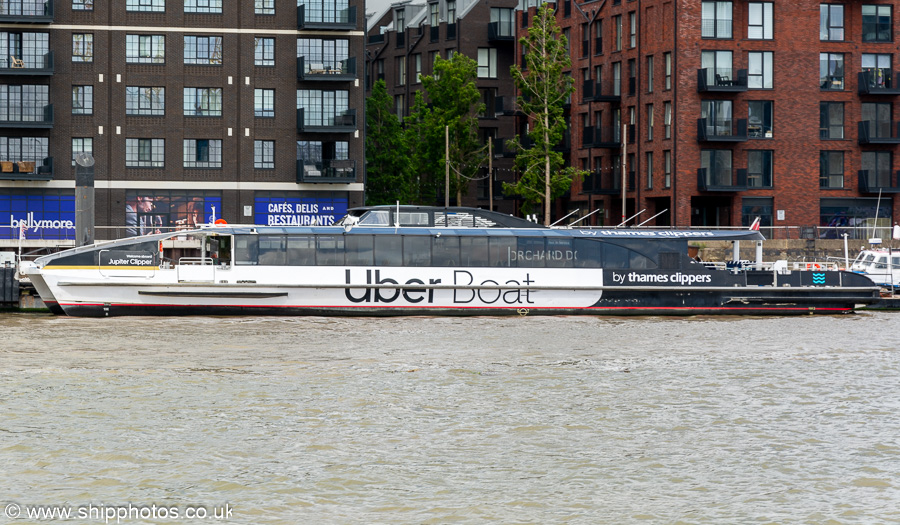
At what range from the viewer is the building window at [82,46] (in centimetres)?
6222

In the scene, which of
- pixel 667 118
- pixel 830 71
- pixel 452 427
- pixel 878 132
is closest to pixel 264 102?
pixel 667 118

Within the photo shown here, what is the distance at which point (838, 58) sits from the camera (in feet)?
220

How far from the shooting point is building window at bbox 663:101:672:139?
6757cm

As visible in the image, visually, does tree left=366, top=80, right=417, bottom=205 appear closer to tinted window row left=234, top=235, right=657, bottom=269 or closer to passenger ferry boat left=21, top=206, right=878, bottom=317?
passenger ferry boat left=21, top=206, right=878, bottom=317

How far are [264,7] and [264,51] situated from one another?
225cm

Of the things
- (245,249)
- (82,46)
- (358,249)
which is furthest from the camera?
(82,46)

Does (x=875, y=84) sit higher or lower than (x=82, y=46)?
lower

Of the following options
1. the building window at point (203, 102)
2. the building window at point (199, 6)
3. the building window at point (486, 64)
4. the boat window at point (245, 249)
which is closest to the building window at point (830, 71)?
the building window at point (486, 64)

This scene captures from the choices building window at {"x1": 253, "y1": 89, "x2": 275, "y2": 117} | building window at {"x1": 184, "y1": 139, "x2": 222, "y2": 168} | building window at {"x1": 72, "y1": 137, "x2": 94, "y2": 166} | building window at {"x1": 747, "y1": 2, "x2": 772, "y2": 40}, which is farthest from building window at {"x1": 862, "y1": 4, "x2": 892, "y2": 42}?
building window at {"x1": 72, "y1": 137, "x2": 94, "y2": 166}

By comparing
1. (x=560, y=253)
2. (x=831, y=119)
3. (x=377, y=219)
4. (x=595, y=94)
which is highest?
(x=595, y=94)

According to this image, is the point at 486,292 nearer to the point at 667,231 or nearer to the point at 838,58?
the point at 667,231

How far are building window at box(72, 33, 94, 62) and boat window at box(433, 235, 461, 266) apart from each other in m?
32.2

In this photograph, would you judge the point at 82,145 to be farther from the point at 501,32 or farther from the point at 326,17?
the point at 501,32

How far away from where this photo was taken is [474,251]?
37.5 metres
